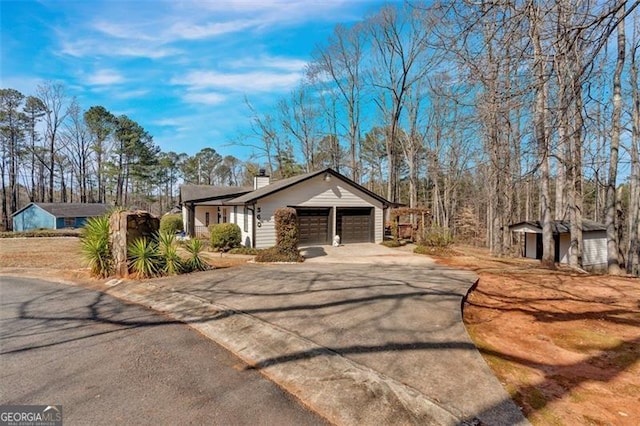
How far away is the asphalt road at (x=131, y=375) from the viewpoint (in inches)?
104

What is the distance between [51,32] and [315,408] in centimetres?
1076

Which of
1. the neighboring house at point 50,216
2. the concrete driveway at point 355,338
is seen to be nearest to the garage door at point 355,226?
the concrete driveway at point 355,338

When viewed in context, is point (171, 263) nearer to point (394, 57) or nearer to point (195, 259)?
point (195, 259)

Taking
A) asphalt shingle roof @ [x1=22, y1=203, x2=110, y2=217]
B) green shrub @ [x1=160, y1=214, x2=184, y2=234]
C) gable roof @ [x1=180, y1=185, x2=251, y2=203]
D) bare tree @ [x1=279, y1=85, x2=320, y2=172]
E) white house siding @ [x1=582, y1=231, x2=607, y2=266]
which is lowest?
white house siding @ [x1=582, y1=231, x2=607, y2=266]

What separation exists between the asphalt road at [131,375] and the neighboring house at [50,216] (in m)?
30.3

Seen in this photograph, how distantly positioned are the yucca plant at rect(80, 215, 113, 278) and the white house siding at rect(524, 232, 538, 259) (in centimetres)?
2141

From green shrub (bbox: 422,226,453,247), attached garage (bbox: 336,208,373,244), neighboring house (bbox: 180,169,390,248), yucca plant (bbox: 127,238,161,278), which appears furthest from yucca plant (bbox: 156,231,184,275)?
green shrub (bbox: 422,226,453,247)

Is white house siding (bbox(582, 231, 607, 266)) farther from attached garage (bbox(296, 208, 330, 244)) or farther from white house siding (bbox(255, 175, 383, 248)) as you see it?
attached garage (bbox(296, 208, 330, 244))

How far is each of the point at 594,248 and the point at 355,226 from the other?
13.6m

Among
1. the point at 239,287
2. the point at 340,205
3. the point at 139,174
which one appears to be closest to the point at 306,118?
the point at 340,205

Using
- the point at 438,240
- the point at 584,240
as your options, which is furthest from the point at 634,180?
the point at 438,240

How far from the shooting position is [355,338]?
3.98 metres

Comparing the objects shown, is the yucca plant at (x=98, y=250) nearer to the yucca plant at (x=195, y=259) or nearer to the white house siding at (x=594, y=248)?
the yucca plant at (x=195, y=259)

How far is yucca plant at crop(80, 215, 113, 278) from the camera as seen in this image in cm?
839
